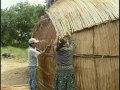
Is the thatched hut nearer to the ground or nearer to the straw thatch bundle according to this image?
the straw thatch bundle

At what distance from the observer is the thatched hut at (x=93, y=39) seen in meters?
7.15

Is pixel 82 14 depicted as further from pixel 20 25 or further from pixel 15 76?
pixel 20 25

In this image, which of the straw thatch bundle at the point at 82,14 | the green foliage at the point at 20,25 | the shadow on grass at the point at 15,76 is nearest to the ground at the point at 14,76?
the shadow on grass at the point at 15,76

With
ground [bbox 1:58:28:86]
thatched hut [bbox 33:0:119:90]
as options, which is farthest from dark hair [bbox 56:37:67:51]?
ground [bbox 1:58:28:86]

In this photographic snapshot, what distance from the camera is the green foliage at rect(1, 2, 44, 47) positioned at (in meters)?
36.2

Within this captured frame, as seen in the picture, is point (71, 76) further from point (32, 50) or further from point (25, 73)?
point (25, 73)

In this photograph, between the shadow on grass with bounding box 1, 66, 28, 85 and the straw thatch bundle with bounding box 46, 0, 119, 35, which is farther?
the shadow on grass with bounding box 1, 66, 28, 85

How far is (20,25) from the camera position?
36.7m

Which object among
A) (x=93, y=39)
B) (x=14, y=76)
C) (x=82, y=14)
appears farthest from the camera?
(x=14, y=76)

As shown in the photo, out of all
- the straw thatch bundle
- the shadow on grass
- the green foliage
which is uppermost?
the green foliage

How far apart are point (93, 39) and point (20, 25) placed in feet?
97.4

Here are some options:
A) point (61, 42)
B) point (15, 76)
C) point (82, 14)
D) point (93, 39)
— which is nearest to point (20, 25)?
point (15, 76)

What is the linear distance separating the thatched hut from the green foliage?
2739cm

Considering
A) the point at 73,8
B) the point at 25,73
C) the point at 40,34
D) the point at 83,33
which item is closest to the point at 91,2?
the point at 73,8
